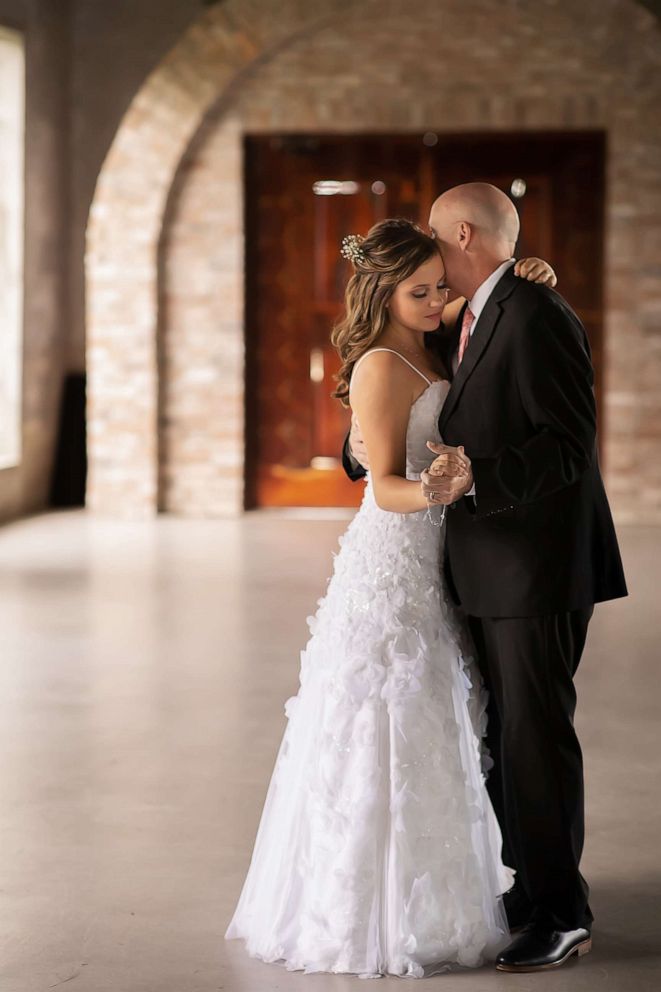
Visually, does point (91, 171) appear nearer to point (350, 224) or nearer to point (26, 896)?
point (350, 224)

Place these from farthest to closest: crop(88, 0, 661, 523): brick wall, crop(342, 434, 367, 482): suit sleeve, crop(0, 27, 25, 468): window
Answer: crop(0, 27, 25, 468): window → crop(88, 0, 661, 523): brick wall → crop(342, 434, 367, 482): suit sleeve

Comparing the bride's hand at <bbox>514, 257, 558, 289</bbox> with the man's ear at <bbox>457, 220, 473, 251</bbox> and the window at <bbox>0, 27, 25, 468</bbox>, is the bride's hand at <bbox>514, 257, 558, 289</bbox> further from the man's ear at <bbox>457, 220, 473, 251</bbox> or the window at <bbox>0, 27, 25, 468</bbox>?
the window at <bbox>0, 27, 25, 468</bbox>

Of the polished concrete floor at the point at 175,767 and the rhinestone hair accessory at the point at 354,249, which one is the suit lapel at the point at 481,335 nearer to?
the rhinestone hair accessory at the point at 354,249

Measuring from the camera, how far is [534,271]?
292 centimetres

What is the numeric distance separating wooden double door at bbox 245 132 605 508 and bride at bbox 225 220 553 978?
7429mm

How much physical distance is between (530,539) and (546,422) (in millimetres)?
243

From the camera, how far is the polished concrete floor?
10.1ft

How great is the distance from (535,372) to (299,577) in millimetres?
5152

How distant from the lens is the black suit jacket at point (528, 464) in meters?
2.83

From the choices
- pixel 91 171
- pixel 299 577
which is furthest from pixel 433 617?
pixel 91 171

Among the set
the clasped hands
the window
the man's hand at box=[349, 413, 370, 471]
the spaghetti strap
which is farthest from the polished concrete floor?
the window

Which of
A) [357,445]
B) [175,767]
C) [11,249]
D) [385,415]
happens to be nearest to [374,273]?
[385,415]

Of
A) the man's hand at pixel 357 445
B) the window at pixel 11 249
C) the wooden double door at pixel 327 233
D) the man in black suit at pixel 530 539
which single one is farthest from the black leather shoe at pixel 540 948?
the window at pixel 11 249

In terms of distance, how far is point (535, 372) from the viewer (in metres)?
2.85
